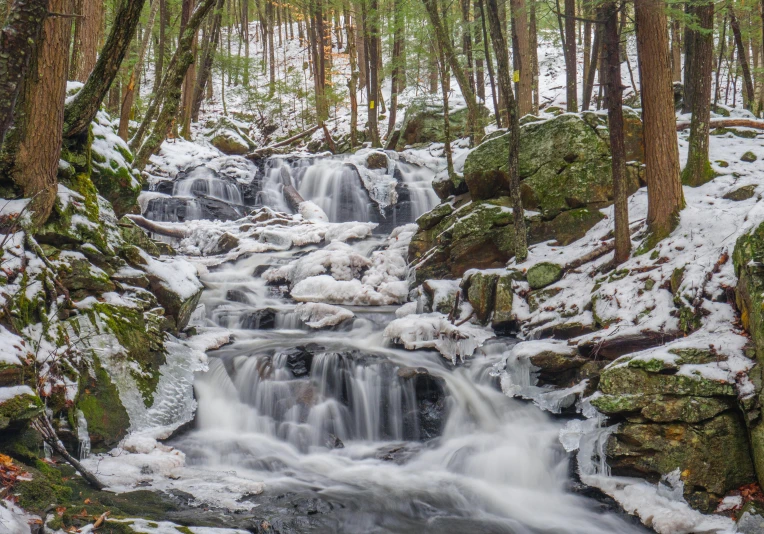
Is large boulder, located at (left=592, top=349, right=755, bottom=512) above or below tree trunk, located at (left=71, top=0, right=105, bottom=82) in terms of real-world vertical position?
below

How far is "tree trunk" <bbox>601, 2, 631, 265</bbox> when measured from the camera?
7.45 meters

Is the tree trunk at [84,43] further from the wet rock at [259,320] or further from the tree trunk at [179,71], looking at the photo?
the wet rock at [259,320]

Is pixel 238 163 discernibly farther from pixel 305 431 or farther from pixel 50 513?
pixel 50 513

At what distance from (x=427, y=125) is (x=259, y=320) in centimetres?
1313

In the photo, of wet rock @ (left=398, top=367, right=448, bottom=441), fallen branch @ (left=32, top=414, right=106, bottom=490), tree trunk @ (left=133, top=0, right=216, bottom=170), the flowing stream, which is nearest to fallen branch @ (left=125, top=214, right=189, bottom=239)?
tree trunk @ (left=133, top=0, right=216, bottom=170)

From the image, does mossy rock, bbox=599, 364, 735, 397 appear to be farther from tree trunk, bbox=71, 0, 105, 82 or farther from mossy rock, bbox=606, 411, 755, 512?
tree trunk, bbox=71, 0, 105, 82

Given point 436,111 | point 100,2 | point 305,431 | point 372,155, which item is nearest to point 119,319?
point 305,431

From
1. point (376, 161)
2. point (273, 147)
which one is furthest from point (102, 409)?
point (273, 147)

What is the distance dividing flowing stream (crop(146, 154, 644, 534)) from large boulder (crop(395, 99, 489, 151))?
1260cm

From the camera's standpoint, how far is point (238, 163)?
19906mm

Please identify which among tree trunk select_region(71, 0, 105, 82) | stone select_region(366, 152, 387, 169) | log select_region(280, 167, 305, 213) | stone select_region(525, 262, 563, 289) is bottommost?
stone select_region(525, 262, 563, 289)

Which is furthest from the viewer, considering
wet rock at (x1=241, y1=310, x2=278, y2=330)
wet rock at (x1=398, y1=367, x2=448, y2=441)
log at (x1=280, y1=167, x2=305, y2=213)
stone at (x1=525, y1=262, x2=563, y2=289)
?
log at (x1=280, y1=167, x2=305, y2=213)

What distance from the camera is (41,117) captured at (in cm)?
554

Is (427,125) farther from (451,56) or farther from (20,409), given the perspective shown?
(20,409)
